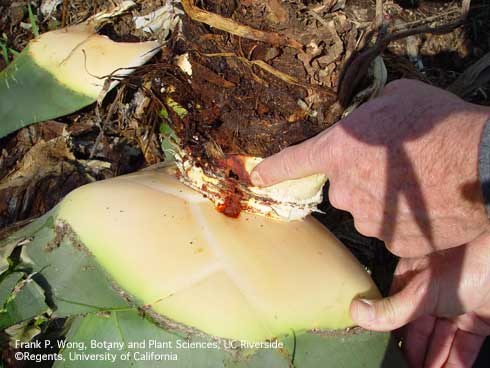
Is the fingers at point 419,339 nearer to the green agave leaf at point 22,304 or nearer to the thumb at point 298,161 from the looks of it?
the thumb at point 298,161

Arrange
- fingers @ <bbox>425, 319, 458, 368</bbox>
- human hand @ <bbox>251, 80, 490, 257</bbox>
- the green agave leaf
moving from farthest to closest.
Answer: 1. fingers @ <bbox>425, 319, 458, 368</bbox>
2. the green agave leaf
3. human hand @ <bbox>251, 80, 490, 257</bbox>

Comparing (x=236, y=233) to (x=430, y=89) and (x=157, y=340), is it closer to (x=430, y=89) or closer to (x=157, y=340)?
(x=157, y=340)

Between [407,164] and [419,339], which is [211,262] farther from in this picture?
[419,339]

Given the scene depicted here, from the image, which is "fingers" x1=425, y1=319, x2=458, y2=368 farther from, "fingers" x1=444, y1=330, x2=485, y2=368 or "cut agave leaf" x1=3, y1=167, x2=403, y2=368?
"cut agave leaf" x1=3, y1=167, x2=403, y2=368

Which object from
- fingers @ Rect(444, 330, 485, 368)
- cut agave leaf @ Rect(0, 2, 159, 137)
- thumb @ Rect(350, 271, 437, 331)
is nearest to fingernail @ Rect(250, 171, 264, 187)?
thumb @ Rect(350, 271, 437, 331)

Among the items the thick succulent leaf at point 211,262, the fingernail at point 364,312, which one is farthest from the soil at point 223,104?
the fingernail at point 364,312

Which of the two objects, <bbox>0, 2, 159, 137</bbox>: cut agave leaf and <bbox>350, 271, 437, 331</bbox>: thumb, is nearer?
<bbox>350, 271, 437, 331</bbox>: thumb

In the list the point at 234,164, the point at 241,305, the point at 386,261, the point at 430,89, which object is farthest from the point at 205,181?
the point at 386,261
